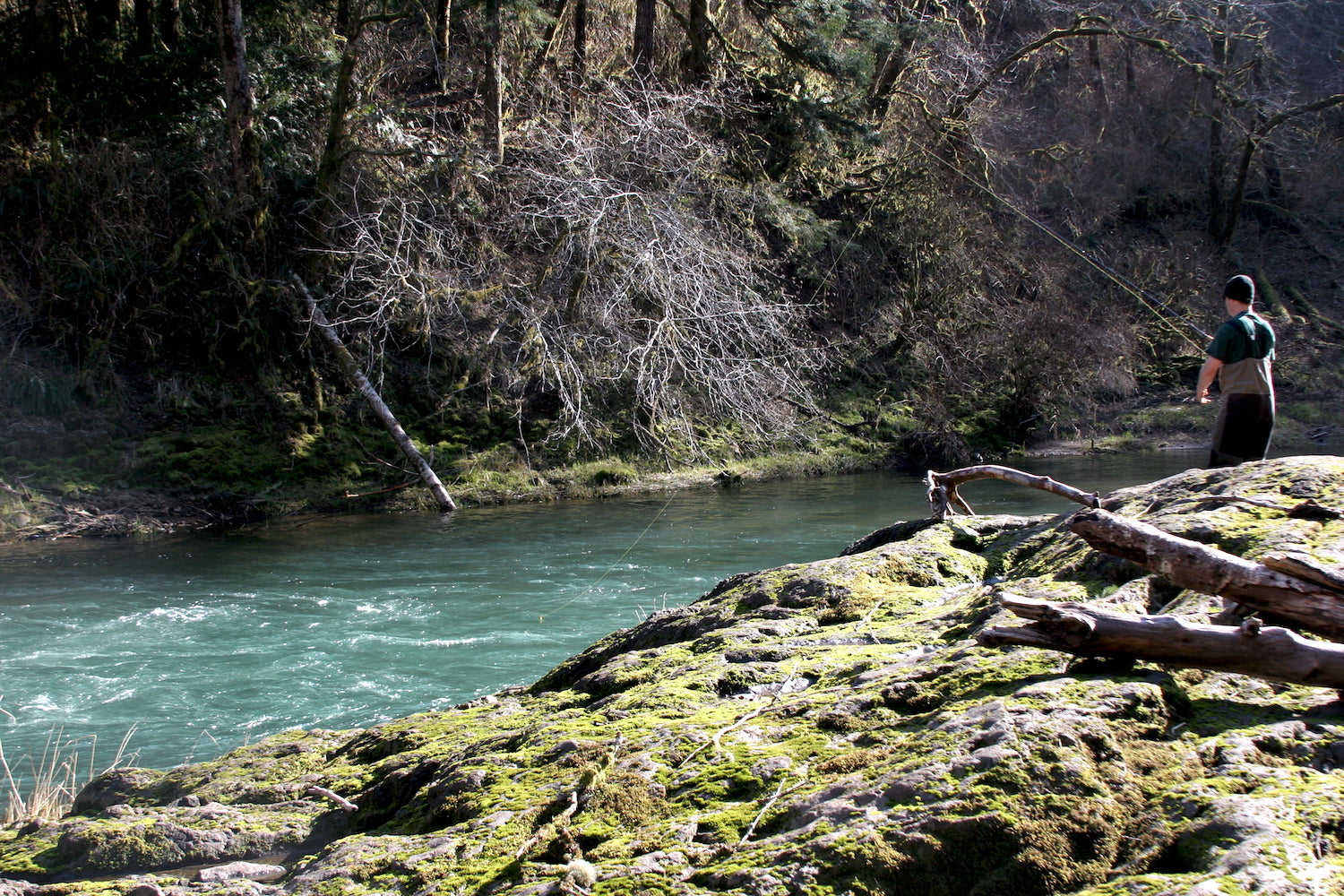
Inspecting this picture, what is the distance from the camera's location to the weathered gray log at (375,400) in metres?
13.4

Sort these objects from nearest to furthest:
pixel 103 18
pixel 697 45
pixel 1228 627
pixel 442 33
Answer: pixel 1228 627, pixel 103 18, pixel 442 33, pixel 697 45

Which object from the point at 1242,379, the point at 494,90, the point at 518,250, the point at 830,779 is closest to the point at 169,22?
the point at 494,90

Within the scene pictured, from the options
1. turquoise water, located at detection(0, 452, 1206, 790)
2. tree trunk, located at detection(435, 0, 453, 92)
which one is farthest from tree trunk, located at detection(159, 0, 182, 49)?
turquoise water, located at detection(0, 452, 1206, 790)

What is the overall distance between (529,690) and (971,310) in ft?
53.1

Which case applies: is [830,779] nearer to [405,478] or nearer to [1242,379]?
[1242,379]

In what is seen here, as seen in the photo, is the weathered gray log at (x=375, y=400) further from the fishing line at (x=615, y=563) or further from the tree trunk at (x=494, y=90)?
the tree trunk at (x=494, y=90)

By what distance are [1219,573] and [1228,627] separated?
32cm

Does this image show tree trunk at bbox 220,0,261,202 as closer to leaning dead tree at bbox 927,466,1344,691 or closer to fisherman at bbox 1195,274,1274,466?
fisherman at bbox 1195,274,1274,466

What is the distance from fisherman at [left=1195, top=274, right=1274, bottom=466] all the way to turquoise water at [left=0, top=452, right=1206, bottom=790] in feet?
13.7

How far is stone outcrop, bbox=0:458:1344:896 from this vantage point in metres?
2.09

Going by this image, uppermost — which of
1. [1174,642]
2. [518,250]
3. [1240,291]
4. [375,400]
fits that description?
[518,250]

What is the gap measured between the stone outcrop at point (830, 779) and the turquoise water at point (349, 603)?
1.66 metres

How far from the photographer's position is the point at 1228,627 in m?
2.54

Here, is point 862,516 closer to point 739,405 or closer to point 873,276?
point 739,405
